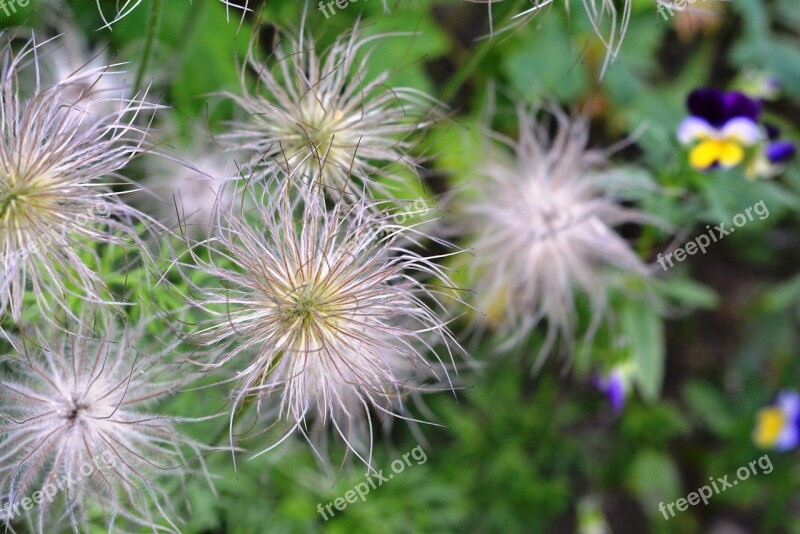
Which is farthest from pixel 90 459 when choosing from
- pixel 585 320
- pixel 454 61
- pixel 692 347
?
pixel 692 347

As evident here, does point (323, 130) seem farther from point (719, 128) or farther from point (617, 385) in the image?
point (617, 385)

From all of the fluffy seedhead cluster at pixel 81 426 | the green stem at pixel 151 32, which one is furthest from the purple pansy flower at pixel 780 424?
the green stem at pixel 151 32

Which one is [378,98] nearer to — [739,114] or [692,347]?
[739,114]

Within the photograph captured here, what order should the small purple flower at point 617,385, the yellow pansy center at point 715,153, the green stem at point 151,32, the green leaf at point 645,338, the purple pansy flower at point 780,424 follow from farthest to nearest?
1. the purple pansy flower at point 780,424
2. the small purple flower at point 617,385
3. the green leaf at point 645,338
4. the yellow pansy center at point 715,153
5. the green stem at point 151,32

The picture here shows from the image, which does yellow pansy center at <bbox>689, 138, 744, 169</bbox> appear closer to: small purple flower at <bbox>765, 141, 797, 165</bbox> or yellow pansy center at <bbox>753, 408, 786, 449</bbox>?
small purple flower at <bbox>765, 141, 797, 165</bbox>

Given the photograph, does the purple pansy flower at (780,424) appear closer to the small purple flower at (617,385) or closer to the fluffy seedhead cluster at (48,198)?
the small purple flower at (617,385)

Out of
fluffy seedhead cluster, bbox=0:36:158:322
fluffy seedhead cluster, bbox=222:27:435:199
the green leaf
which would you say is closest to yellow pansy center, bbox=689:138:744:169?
the green leaf

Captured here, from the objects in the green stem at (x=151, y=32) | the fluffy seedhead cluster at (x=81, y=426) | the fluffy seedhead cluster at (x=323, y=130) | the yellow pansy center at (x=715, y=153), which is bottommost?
the fluffy seedhead cluster at (x=81, y=426)
